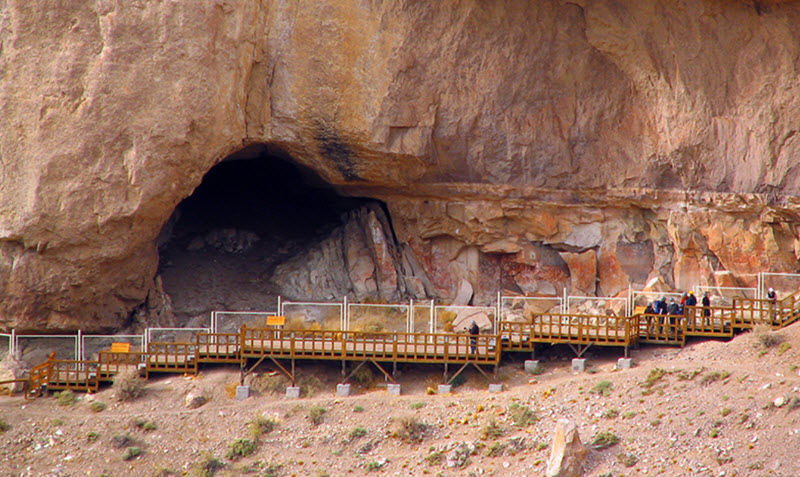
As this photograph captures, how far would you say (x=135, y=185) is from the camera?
26156mm

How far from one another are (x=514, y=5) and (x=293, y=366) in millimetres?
11089

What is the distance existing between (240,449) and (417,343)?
5100 millimetres

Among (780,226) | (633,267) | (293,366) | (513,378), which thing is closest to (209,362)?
(293,366)

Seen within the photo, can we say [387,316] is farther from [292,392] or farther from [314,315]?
[292,392]

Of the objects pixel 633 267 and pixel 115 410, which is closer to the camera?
pixel 115 410

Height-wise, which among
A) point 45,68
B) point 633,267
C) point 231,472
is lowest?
point 231,472

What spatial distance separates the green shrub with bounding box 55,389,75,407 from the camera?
25.6 m

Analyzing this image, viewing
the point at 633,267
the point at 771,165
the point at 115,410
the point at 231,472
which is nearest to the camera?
the point at 231,472

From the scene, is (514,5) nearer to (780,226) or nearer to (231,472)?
(780,226)

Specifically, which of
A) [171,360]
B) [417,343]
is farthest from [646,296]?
[171,360]

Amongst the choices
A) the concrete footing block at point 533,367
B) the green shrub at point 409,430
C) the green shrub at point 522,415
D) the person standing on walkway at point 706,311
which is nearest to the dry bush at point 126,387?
the green shrub at point 409,430

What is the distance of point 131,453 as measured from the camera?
76.9 feet

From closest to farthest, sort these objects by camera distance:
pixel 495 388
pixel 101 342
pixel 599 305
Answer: pixel 495 388
pixel 101 342
pixel 599 305

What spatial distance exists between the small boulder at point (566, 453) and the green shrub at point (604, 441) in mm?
364
